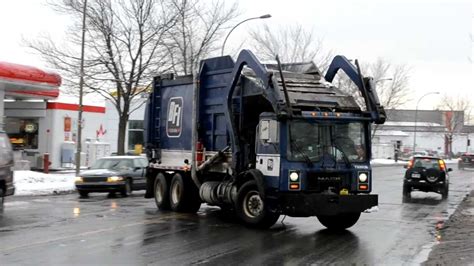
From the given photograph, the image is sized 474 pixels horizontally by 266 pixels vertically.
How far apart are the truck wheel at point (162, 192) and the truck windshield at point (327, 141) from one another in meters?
5.65

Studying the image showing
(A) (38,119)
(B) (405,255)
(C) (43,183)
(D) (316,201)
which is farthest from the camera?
(A) (38,119)

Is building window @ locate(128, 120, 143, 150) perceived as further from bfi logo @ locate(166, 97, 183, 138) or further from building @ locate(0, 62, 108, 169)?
bfi logo @ locate(166, 97, 183, 138)

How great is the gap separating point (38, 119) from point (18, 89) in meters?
6.77

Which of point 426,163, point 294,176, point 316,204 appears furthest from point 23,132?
point 316,204

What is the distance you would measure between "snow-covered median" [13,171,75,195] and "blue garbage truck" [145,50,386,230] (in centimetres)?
928

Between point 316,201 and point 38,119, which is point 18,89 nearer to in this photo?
point 38,119

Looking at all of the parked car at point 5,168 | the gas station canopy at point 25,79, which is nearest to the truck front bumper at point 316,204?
the parked car at point 5,168

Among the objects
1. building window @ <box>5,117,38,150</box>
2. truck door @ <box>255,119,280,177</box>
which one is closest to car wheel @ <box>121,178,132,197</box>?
truck door @ <box>255,119,280,177</box>

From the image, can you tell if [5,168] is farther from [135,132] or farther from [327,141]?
[135,132]

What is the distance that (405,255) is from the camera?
1011 cm

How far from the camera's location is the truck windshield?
40.1 ft

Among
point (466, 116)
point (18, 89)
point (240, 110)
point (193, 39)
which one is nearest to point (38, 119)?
point (18, 89)

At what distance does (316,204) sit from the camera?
11.9m

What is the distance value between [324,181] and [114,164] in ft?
39.2
